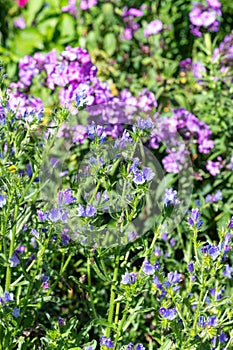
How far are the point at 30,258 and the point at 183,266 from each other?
565 mm

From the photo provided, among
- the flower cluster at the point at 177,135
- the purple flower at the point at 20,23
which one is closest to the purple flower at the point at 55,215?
the flower cluster at the point at 177,135

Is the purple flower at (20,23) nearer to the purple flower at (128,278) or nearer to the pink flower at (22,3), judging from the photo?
the pink flower at (22,3)

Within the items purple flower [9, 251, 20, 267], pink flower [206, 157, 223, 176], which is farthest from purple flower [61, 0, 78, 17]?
purple flower [9, 251, 20, 267]

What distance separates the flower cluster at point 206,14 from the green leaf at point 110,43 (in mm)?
481

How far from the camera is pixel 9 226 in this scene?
179 centimetres

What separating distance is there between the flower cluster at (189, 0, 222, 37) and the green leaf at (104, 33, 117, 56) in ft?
1.58

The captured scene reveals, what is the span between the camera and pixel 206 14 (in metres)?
3.56

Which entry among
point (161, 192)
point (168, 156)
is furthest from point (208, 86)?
point (161, 192)

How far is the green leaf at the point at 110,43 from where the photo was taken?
3.82 meters

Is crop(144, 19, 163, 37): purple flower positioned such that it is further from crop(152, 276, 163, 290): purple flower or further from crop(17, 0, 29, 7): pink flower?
crop(152, 276, 163, 290): purple flower

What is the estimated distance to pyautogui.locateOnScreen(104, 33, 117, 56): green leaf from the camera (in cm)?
382

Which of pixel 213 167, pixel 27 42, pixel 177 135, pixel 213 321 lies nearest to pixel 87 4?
pixel 27 42

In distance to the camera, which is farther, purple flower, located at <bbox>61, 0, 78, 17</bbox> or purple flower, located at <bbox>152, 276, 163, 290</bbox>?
purple flower, located at <bbox>61, 0, 78, 17</bbox>

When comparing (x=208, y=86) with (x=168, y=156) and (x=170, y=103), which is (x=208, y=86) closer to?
(x=170, y=103)
